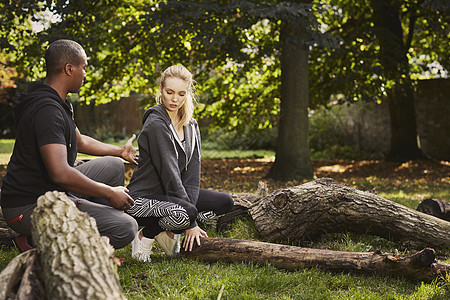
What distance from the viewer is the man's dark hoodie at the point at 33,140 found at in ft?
10.2

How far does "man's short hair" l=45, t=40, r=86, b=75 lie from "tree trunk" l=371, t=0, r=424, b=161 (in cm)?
910

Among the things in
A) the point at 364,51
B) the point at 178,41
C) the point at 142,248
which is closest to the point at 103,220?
the point at 142,248

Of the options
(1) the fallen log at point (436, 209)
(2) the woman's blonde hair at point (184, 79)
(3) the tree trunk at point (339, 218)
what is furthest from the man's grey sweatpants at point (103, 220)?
(1) the fallen log at point (436, 209)

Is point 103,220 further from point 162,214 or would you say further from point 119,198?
point 162,214

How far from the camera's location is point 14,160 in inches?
130

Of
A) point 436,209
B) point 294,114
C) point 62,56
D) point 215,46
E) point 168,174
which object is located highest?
point 215,46

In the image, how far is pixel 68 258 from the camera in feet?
7.73

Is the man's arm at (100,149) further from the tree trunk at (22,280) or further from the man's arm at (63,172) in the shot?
the tree trunk at (22,280)

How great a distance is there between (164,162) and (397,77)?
9213 mm

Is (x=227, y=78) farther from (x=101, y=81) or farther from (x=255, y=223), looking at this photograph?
(x=255, y=223)

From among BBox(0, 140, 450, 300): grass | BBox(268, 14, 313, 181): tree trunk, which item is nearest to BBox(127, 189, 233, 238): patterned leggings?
BBox(0, 140, 450, 300): grass

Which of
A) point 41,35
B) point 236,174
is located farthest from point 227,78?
point 41,35

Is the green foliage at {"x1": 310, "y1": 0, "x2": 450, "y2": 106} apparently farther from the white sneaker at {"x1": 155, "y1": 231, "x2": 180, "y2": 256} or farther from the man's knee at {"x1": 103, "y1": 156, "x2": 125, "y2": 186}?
the white sneaker at {"x1": 155, "y1": 231, "x2": 180, "y2": 256}

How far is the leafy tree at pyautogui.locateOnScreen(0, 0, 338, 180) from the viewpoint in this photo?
27.5ft
